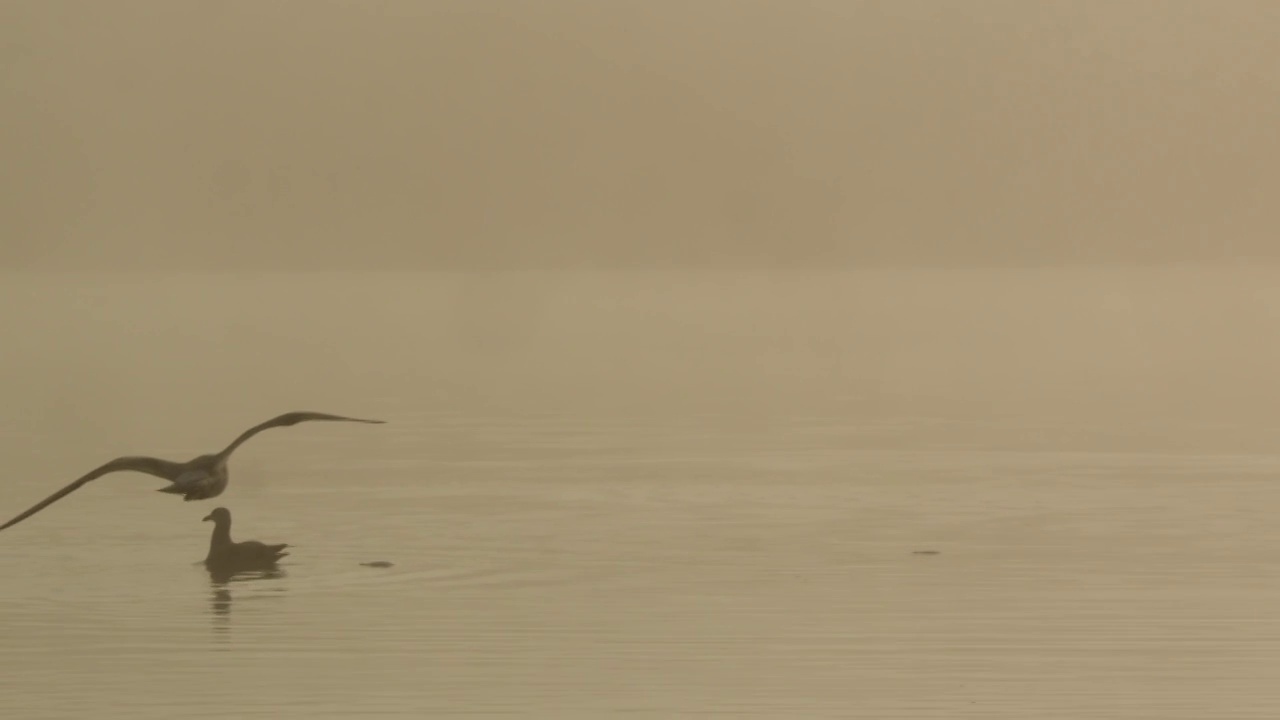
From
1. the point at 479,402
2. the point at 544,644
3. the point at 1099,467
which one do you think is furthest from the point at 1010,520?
the point at 479,402

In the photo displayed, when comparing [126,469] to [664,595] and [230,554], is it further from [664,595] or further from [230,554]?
[664,595]

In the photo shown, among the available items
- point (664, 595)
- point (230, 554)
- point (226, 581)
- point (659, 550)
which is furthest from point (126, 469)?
point (659, 550)

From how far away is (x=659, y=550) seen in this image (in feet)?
65.8

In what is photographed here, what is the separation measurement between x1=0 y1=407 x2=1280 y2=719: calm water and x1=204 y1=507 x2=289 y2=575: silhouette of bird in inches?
7.8

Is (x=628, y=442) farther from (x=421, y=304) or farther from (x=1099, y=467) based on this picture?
(x=421, y=304)

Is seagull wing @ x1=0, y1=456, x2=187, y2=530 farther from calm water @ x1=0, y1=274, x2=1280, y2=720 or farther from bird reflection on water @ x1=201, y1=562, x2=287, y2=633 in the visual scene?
bird reflection on water @ x1=201, y1=562, x2=287, y2=633

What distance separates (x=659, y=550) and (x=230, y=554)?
330cm

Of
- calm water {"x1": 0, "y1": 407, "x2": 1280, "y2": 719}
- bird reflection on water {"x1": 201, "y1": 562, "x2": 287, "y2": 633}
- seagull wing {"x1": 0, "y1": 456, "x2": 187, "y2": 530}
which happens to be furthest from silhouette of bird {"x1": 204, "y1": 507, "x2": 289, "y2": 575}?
seagull wing {"x1": 0, "y1": 456, "x2": 187, "y2": 530}

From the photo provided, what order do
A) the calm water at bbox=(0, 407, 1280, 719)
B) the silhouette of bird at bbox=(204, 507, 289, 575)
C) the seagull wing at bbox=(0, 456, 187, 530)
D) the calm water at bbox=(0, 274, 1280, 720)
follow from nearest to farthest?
the calm water at bbox=(0, 407, 1280, 719) < the calm water at bbox=(0, 274, 1280, 720) < the seagull wing at bbox=(0, 456, 187, 530) < the silhouette of bird at bbox=(204, 507, 289, 575)

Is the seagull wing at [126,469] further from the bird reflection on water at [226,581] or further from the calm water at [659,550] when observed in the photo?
the bird reflection on water at [226,581]

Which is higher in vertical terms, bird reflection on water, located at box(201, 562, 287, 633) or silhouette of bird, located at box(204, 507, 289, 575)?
silhouette of bird, located at box(204, 507, 289, 575)

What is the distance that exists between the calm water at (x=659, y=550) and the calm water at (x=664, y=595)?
0.04 meters

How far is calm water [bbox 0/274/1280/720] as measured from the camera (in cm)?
1516

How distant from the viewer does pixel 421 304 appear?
108 m
